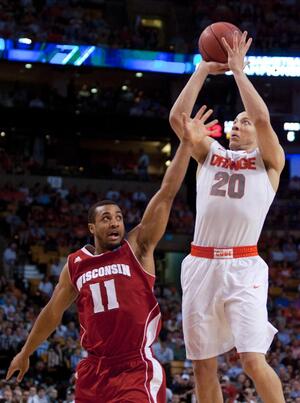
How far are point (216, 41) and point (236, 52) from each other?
0.22 meters

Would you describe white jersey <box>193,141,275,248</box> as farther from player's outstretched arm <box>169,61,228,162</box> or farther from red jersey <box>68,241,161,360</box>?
red jersey <box>68,241,161,360</box>

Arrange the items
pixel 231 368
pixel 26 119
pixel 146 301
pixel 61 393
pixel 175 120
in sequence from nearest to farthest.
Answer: pixel 146 301, pixel 175 120, pixel 61 393, pixel 231 368, pixel 26 119

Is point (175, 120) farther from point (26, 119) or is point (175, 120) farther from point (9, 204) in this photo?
point (26, 119)

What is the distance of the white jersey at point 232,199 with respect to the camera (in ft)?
21.2

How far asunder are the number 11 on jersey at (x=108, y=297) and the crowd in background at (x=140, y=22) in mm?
22246

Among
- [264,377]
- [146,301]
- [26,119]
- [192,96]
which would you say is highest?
[26,119]

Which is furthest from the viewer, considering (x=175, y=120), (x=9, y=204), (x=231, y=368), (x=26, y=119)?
(x=26, y=119)

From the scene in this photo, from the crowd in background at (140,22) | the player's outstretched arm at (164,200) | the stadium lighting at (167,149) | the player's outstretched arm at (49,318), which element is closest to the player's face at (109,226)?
the player's outstretched arm at (164,200)

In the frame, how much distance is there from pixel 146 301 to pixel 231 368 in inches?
431

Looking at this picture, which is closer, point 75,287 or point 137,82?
point 75,287

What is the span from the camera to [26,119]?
29406mm

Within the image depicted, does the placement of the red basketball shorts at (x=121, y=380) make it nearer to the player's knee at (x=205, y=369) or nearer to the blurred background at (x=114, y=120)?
the player's knee at (x=205, y=369)

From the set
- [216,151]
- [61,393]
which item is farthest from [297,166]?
[216,151]

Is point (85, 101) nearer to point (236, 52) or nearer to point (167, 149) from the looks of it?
point (167, 149)
